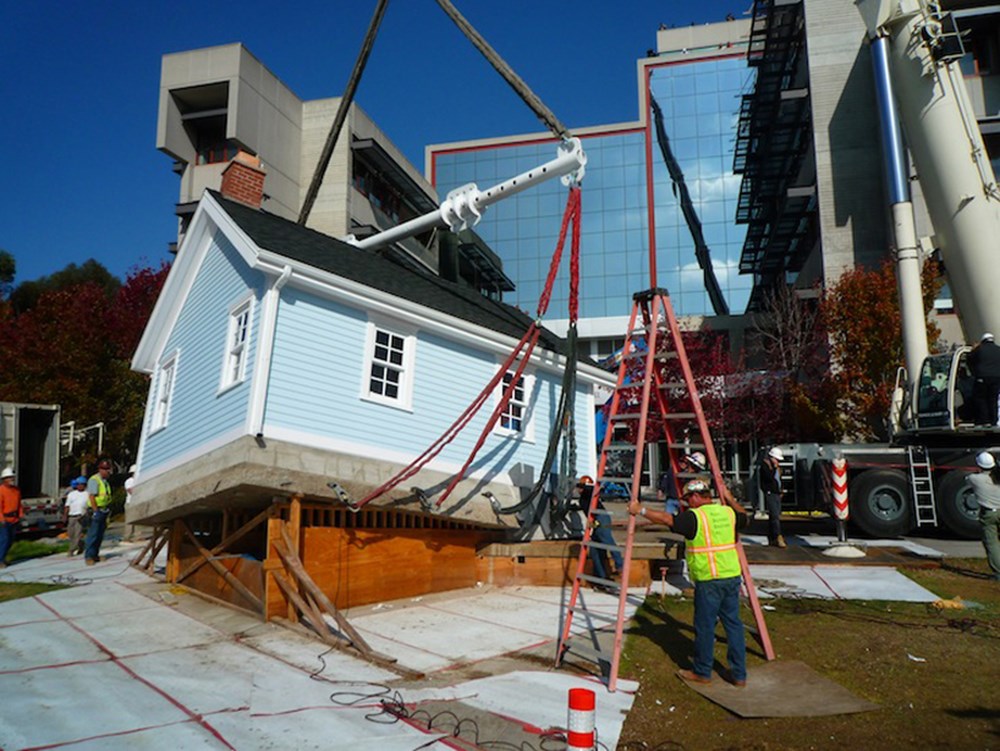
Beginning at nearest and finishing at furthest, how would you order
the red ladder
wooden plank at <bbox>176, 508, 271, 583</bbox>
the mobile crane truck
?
the red ladder < wooden plank at <bbox>176, 508, 271, 583</bbox> < the mobile crane truck

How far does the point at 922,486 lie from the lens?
14172mm

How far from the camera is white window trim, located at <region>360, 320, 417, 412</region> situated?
35.8ft

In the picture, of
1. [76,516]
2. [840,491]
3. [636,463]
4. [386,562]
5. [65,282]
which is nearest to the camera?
[636,463]

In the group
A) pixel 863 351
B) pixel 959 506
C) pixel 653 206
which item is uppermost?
pixel 653 206

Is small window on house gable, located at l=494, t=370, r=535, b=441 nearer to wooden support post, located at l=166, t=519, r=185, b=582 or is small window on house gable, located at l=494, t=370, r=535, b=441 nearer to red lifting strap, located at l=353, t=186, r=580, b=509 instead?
red lifting strap, located at l=353, t=186, r=580, b=509

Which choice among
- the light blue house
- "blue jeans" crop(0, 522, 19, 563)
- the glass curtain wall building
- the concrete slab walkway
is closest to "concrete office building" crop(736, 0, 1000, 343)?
the light blue house

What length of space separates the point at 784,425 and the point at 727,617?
2346 centimetres

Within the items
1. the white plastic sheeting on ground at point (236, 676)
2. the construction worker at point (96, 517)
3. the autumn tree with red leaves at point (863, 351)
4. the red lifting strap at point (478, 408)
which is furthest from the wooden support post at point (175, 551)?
the autumn tree with red leaves at point (863, 351)

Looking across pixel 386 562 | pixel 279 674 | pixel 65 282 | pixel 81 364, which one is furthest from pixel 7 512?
pixel 65 282

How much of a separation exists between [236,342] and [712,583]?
7.94m

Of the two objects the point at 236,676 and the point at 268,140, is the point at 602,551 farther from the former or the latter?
the point at 268,140

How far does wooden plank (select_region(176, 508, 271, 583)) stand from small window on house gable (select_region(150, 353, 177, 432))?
319 centimetres

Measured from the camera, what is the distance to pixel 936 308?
24.7 meters

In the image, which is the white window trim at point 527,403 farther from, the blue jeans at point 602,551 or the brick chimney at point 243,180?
the brick chimney at point 243,180
